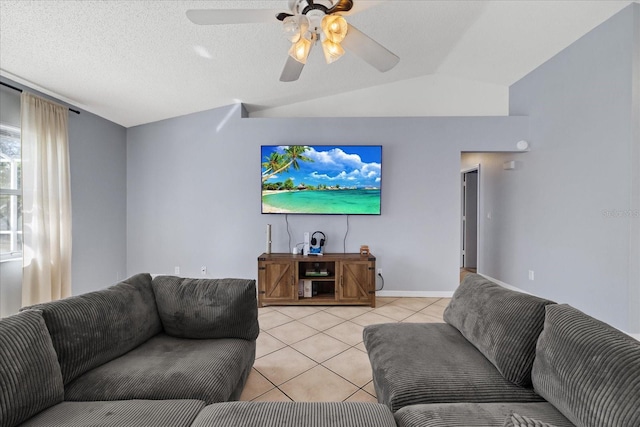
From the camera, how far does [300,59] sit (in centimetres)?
164

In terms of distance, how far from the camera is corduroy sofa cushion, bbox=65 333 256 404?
3.95ft

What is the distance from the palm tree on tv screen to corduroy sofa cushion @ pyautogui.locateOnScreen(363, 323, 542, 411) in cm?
255

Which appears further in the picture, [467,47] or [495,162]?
[495,162]

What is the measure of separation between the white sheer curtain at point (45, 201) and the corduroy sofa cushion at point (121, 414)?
2372 millimetres

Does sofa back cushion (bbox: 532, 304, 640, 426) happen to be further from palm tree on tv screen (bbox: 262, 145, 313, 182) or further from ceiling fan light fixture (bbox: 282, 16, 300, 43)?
palm tree on tv screen (bbox: 262, 145, 313, 182)

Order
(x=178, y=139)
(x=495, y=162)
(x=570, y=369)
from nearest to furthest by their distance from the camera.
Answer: (x=570, y=369)
(x=178, y=139)
(x=495, y=162)

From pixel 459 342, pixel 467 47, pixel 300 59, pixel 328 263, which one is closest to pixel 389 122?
pixel 467 47

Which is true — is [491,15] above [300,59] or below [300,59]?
above

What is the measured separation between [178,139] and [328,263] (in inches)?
109

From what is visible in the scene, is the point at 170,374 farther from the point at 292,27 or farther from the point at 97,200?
the point at 97,200

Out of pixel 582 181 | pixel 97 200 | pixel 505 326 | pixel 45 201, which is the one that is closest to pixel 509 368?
pixel 505 326

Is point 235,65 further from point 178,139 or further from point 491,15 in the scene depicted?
point 491,15

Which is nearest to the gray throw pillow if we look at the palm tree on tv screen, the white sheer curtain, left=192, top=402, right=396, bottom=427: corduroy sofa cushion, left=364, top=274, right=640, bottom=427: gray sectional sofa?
left=364, top=274, right=640, bottom=427: gray sectional sofa

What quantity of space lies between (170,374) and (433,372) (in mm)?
1241
